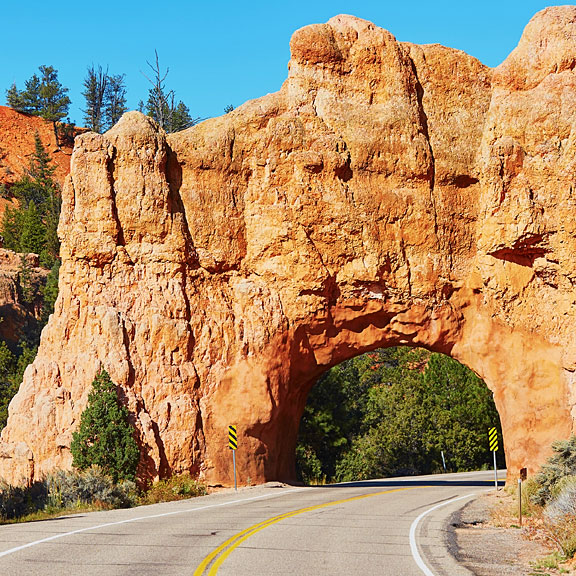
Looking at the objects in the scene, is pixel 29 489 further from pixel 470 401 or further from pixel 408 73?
pixel 470 401

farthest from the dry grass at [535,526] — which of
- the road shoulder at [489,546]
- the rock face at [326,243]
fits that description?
the rock face at [326,243]

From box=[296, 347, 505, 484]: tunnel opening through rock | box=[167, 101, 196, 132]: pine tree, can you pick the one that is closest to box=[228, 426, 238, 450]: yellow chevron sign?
box=[296, 347, 505, 484]: tunnel opening through rock

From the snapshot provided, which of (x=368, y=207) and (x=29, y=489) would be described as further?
(x=368, y=207)

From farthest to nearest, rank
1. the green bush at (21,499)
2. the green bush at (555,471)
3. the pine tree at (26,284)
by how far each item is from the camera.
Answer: the pine tree at (26,284) < the green bush at (21,499) < the green bush at (555,471)

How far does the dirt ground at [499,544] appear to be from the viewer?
39.9ft

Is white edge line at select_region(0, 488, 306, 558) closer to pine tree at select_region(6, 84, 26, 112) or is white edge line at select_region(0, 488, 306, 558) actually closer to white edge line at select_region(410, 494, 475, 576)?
white edge line at select_region(410, 494, 475, 576)

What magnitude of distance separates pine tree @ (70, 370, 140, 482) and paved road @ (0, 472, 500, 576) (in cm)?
415

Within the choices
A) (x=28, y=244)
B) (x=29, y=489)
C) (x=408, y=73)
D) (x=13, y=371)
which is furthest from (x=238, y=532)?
Result: (x=28, y=244)

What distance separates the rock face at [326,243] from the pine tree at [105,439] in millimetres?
1171

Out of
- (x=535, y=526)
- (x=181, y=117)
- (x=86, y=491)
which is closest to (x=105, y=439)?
(x=86, y=491)

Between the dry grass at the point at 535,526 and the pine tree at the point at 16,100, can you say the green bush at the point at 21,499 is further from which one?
the pine tree at the point at 16,100

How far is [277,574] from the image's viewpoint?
35.7ft

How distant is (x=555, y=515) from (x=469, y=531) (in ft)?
5.77

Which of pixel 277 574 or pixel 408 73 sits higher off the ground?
pixel 408 73
